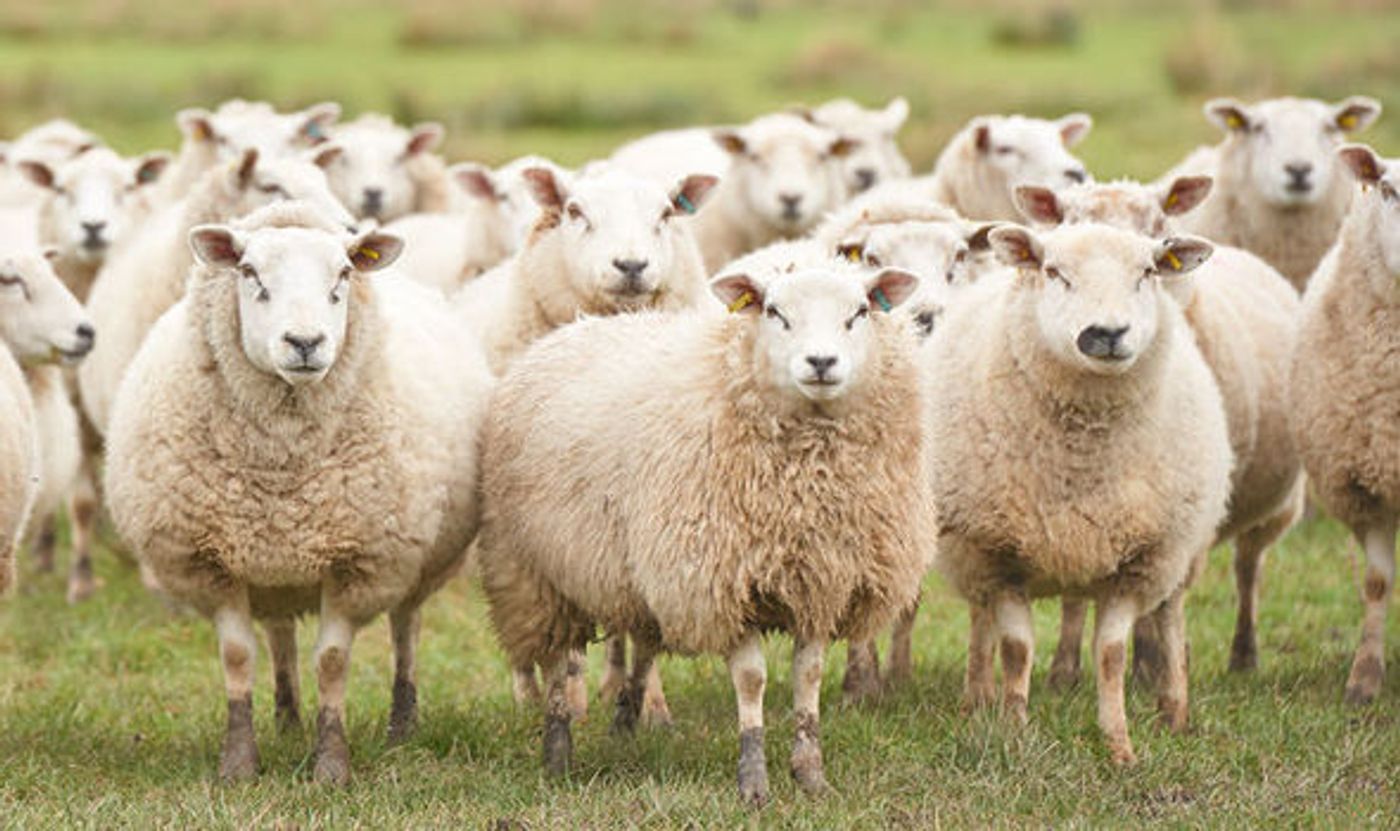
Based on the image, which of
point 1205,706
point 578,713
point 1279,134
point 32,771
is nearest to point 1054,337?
point 1205,706

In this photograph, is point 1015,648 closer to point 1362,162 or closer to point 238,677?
point 1362,162

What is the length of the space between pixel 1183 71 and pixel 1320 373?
1662 cm

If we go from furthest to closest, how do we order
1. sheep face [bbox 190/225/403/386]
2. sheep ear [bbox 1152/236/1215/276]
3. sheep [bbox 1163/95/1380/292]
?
1. sheep [bbox 1163/95/1380/292]
2. sheep ear [bbox 1152/236/1215/276]
3. sheep face [bbox 190/225/403/386]

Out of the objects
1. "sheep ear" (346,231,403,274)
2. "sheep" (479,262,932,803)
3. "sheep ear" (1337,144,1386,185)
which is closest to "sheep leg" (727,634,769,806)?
"sheep" (479,262,932,803)

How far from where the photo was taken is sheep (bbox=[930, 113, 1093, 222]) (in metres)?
10.2

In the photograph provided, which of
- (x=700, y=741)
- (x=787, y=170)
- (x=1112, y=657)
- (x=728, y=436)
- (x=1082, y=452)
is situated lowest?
(x=700, y=741)

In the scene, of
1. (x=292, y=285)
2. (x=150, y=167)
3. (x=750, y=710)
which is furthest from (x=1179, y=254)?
(x=150, y=167)

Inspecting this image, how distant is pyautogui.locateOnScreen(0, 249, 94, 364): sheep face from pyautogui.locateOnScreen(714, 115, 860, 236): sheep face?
13.2ft

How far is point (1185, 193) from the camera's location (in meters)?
8.16

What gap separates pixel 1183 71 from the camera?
24016 millimetres

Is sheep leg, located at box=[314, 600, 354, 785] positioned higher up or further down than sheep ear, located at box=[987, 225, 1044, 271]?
further down

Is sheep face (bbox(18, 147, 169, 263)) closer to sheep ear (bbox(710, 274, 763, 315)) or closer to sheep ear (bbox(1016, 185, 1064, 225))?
sheep ear (bbox(1016, 185, 1064, 225))

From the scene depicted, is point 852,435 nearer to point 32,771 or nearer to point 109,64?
point 32,771

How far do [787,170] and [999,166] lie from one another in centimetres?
158
